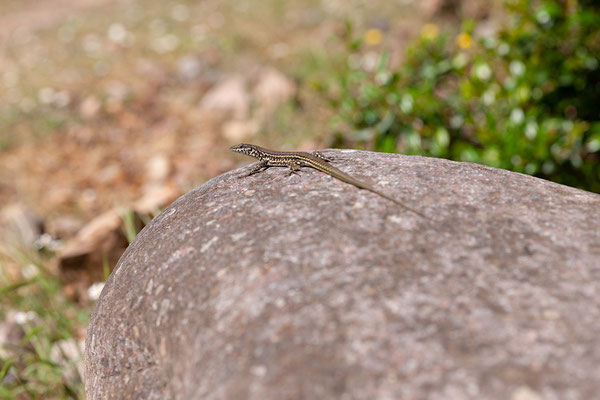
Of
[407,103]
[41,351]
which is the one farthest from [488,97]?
Result: [41,351]

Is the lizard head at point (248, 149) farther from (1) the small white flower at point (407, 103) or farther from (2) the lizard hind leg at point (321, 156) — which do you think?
(1) the small white flower at point (407, 103)

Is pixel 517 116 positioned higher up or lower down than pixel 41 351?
higher up

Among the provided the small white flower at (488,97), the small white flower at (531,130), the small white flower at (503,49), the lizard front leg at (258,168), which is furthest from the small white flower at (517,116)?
the lizard front leg at (258,168)

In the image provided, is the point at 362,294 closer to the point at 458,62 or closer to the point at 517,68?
the point at 517,68

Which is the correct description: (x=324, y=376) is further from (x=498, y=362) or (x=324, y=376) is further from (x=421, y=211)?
(x=421, y=211)

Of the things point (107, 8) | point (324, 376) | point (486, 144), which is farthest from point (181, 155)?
point (107, 8)

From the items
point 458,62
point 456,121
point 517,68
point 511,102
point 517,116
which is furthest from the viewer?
point 458,62

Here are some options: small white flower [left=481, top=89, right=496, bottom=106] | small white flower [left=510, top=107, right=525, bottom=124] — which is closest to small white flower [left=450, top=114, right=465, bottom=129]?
small white flower [left=481, top=89, right=496, bottom=106]
